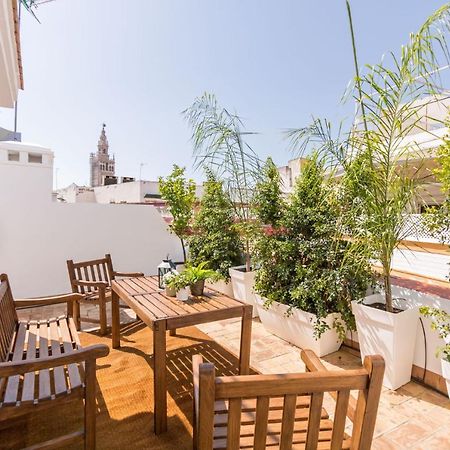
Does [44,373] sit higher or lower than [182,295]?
lower

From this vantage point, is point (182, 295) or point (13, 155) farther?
point (13, 155)

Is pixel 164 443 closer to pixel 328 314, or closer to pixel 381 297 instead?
pixel 328 314

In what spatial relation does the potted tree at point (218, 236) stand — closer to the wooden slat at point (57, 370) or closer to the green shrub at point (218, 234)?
the green shrub at point (218, 234)

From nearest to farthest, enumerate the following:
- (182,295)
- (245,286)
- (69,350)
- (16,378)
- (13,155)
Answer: (16,378) < (69,350) < (182,295) < (245,286) < (13,155)

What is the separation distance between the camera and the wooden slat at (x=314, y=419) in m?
1.00

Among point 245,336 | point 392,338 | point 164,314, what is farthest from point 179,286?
point 392,338

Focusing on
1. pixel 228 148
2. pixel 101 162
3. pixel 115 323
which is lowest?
pixel 115 323

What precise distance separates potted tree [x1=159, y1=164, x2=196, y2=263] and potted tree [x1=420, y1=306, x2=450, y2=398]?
3904mm

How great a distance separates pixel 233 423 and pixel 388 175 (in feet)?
6.98

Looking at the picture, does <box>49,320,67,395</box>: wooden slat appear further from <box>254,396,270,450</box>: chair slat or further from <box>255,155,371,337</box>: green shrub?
<box>255,155,371,337</box>: green shrub

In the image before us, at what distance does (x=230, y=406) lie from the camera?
37.6 inches

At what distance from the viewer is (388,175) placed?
2377 mm

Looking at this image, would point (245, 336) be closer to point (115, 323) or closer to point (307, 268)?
point (307, 268)

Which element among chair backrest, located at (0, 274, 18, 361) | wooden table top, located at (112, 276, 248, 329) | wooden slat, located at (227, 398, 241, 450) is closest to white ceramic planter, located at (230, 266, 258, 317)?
wooden table top, located at (112, 276, 248, 329)
